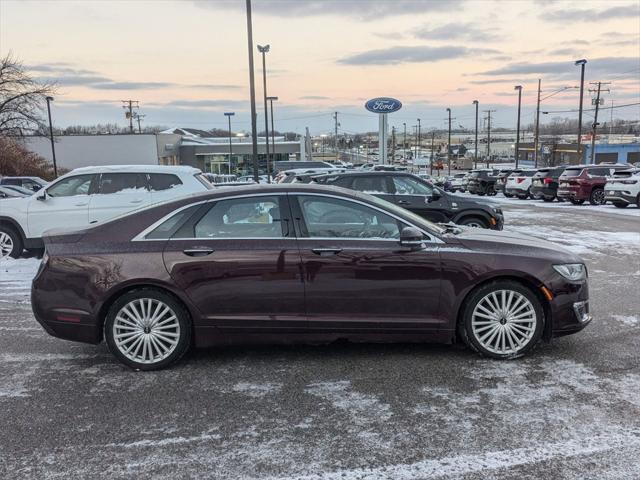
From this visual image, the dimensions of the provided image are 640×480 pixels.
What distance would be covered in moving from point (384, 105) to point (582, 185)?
9.75 metres

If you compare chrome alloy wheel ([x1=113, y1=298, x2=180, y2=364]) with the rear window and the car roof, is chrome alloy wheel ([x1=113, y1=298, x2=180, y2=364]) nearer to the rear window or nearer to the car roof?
the rear window

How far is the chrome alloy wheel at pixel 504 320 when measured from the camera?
4.73 m

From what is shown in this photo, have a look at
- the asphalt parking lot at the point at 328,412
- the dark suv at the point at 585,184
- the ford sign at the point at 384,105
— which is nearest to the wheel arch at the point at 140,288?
the asphalt parking lot at the point at 328,412

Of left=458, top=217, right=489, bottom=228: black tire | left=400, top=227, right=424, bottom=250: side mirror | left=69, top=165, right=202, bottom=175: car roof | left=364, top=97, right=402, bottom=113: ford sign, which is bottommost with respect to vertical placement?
left=458, top=217, right=489, bottom=228: black tire

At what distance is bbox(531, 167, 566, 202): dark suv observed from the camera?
25.9 metres

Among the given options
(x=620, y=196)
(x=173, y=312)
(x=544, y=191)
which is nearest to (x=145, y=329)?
(x=173, y=312)

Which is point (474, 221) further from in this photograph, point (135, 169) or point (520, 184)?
point (520, 184)

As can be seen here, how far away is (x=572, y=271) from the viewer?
15.8 ft

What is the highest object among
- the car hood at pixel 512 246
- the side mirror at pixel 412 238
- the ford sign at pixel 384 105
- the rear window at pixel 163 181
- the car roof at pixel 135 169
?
the ford sign at pixel 384 105

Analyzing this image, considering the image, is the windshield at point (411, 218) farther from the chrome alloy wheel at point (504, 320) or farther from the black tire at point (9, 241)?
the black tire at point (9, 241)

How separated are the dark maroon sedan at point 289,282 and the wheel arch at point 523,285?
12 mm

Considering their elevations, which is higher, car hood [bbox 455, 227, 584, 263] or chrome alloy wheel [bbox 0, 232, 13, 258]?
car hood [bbox 455, 227, 584, 263]

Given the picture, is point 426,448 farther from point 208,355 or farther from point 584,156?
point 584,156

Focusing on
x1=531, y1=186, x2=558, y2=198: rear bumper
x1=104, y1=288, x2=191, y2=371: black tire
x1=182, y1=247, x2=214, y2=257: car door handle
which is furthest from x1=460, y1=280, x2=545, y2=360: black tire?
x1=531, y1=186, x2=558, y2=198: rear bumper
